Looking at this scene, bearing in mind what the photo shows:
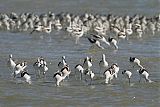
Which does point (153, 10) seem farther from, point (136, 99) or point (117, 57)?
point (136, 99)

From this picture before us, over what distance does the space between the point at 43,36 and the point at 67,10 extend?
10.7 meters

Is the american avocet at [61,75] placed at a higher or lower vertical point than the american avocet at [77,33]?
lower

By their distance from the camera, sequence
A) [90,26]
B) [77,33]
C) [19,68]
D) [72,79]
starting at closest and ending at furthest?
1. [72,79]
2. [19,68]
3. [77,33]
4. [90,26]

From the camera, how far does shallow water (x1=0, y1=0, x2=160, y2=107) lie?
13305mm

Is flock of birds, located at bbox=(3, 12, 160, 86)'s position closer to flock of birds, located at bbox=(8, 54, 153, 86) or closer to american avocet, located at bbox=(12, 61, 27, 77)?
flock of birds, located at bbox=(8, 54, 153, 86)

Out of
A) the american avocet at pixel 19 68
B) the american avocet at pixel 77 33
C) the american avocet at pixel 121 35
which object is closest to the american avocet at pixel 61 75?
the american avocet at pixel 19 68

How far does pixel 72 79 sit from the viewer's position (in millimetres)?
15797

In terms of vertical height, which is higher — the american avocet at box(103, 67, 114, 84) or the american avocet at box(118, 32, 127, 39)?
the american avocet at box(118, 32, 127, 39)

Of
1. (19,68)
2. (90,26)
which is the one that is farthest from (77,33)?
(19,68)

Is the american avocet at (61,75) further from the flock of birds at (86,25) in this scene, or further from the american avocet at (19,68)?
the flock of birds at (86,25)

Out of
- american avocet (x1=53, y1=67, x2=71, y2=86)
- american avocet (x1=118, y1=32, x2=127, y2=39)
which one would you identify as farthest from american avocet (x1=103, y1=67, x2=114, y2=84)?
american avocet (x1=118, y1=32, x2=127, y2=39)

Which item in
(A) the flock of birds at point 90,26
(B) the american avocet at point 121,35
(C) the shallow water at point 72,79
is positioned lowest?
(C) the shallow water at point 72,79

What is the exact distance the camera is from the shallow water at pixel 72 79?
1330 centimetres

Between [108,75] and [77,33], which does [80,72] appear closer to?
[108,75]
